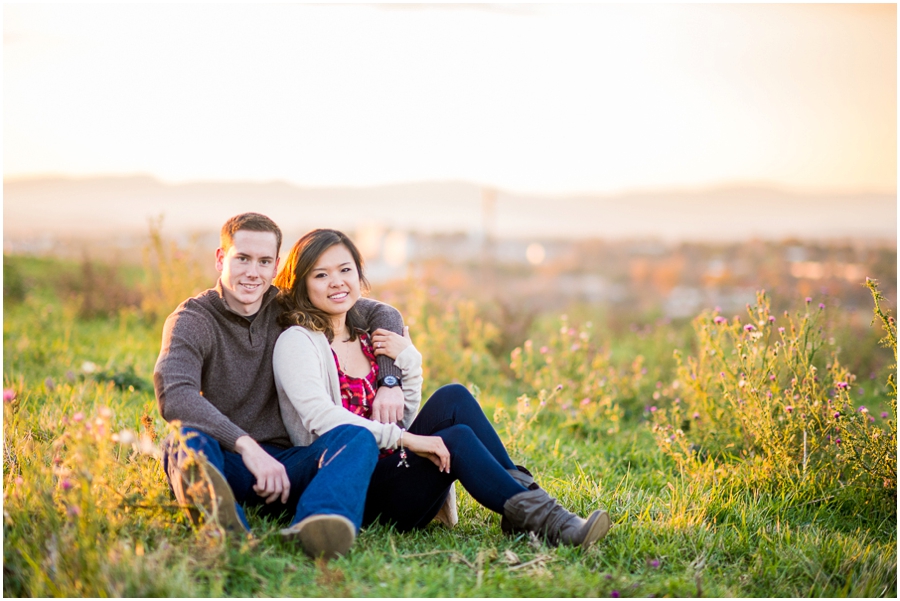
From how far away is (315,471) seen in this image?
2.64 m

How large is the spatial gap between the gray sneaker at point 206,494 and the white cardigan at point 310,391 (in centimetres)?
45

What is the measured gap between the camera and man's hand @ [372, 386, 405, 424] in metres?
2.91

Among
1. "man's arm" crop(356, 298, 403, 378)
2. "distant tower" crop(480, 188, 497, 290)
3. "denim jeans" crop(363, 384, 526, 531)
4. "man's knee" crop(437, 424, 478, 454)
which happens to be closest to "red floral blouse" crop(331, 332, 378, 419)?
"man's arm" crop(356, 298, 403, 378)

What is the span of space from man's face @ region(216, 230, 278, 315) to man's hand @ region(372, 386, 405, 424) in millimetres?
650

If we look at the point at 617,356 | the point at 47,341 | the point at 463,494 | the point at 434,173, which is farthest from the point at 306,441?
the point at 434,173

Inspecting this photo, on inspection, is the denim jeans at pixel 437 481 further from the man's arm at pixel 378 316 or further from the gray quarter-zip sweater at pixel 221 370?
the man's arm at pixel 378 316

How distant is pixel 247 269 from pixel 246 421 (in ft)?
2.07

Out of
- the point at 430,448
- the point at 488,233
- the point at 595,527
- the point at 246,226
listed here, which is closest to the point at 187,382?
the point at 246,226

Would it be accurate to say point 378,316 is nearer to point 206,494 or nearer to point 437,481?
point 437,481

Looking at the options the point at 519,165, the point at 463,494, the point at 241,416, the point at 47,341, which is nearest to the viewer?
the point at 241,416

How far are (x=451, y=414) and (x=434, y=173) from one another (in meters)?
14.5

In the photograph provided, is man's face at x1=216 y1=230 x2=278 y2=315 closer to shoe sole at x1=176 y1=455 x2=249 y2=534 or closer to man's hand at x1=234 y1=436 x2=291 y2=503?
man's hand at x1=234 y1=436 x2=291 y2=503

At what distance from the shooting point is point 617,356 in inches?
276

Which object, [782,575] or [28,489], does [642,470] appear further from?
[28,489]
